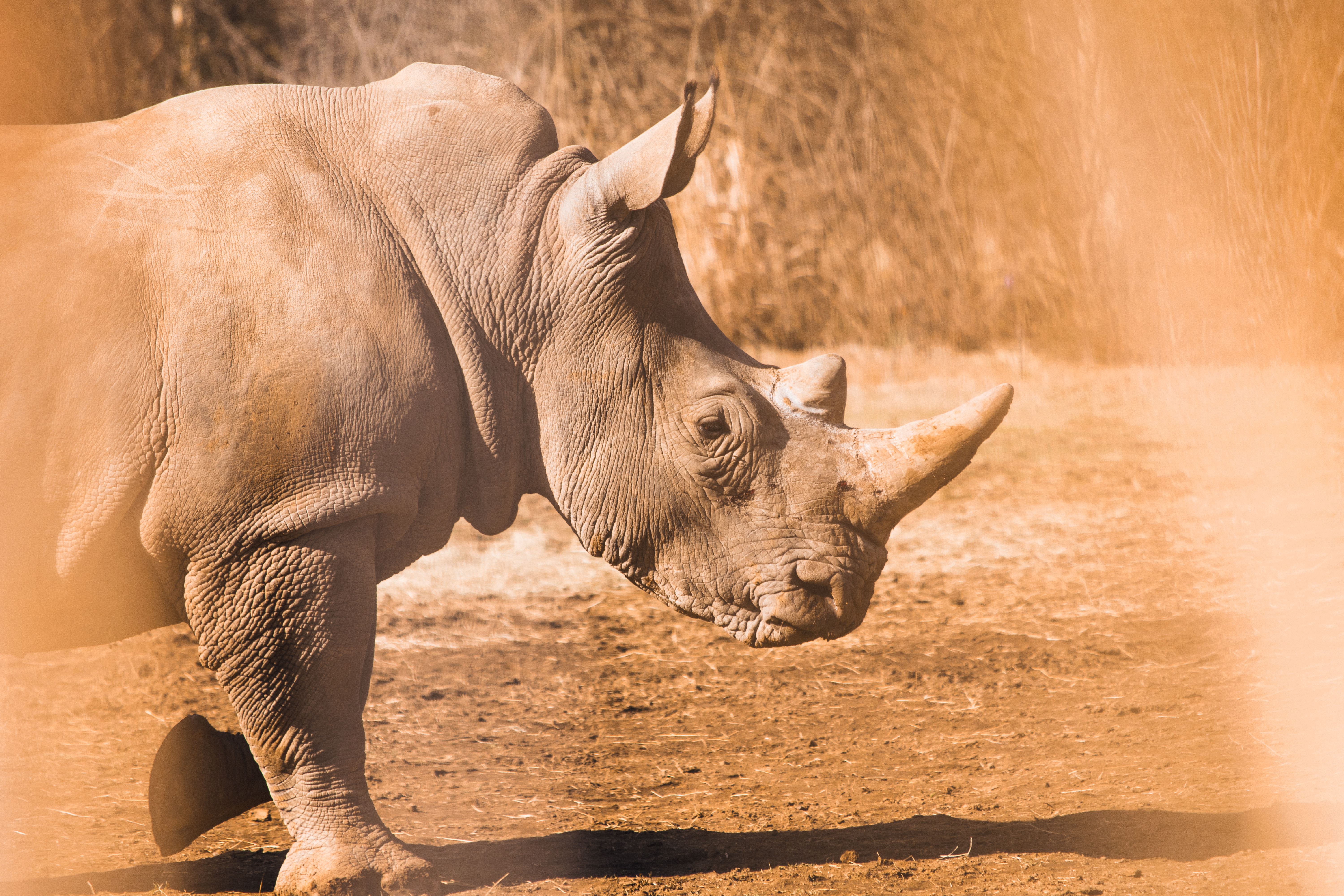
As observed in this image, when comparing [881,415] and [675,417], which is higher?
[675,417]

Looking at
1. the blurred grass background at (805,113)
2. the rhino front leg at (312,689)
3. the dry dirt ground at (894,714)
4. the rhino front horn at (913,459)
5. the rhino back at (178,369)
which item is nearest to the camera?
the rhino back at (178,369)

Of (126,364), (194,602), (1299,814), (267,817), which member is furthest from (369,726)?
(1299,814)

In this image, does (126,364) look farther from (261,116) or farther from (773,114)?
(773,114)

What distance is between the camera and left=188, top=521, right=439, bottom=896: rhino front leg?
9.52 ft

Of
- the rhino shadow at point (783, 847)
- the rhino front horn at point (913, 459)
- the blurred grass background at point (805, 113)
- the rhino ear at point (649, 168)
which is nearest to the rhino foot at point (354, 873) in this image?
the rhino shadow at point (783, 847)

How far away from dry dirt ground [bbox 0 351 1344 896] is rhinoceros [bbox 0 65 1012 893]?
2.31 feet

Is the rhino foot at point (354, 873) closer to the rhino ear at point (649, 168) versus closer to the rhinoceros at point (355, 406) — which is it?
the rhinoceros at point (355, 406)

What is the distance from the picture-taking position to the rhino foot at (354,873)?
9.81 ft

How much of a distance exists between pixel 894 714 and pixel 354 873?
225cm

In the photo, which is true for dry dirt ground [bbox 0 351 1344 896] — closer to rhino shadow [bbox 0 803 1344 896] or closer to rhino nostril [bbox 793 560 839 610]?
rhino shadow [bbox 0 803 1344 896]

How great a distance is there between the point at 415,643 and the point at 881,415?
13.1ft

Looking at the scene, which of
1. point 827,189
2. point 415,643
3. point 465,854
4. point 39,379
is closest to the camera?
point 39,379

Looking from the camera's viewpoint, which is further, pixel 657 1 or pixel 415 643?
pixel 657 1

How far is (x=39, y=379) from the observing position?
273 cm
